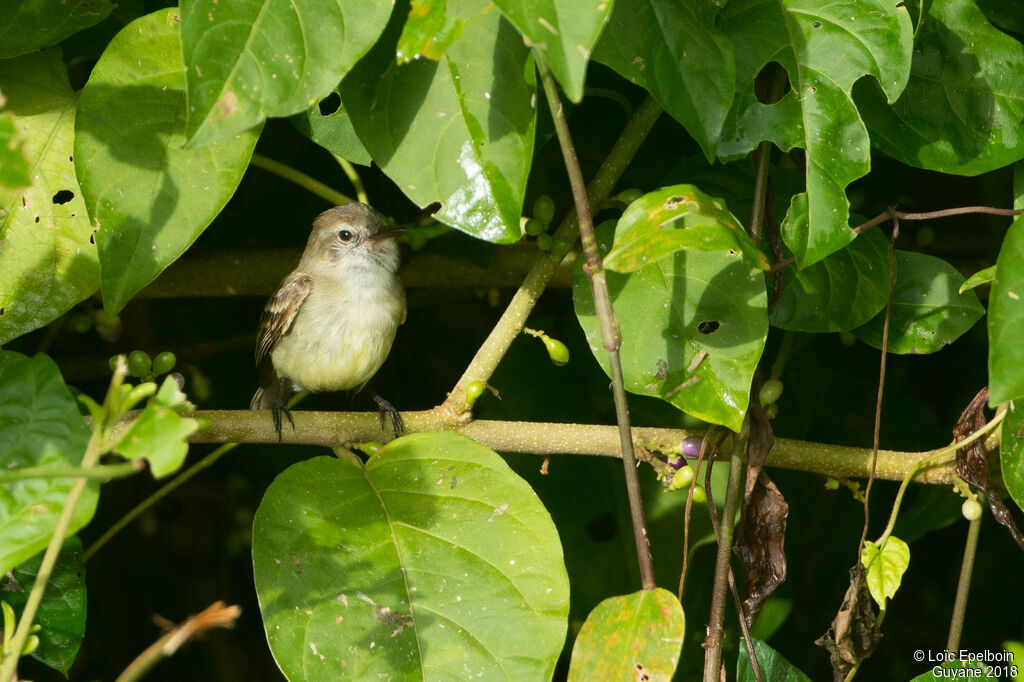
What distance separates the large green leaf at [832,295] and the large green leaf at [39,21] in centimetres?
173

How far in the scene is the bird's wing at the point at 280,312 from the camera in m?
3.29

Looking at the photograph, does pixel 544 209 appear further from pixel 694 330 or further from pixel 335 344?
pixel 335 344

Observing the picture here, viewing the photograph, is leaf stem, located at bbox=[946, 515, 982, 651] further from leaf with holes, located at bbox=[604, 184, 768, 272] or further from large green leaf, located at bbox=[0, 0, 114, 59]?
large green leaf, located at bbox=[0, 0, 114, 59]

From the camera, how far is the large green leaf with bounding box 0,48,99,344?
6.89 ft

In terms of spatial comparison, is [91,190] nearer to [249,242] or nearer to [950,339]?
[249,242]

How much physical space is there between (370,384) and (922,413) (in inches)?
80.7

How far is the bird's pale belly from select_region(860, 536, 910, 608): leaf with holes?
1.83 meters

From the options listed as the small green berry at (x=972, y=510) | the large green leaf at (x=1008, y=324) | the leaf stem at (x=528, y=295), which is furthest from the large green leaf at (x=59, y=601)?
the small green berry at (x=972, y=510)

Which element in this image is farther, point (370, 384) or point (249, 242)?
point (370, 384)

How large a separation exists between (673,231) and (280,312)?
2049 millimetres

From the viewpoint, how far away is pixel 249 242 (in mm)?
3275

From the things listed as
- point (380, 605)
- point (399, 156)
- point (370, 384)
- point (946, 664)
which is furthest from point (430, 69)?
point (370, 384)

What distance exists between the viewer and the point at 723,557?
2.05m

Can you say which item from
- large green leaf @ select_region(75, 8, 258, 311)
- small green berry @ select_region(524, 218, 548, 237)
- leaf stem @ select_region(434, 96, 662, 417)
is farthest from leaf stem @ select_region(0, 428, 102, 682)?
small green berry @ select_region(524, 218, 548, 237)
